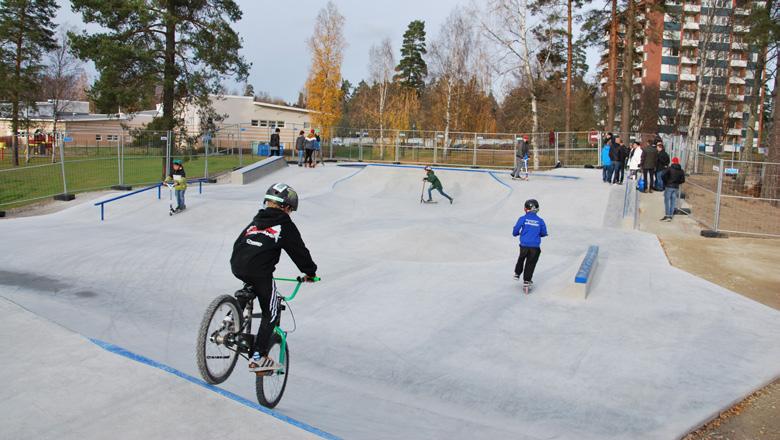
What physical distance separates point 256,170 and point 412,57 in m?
41.9

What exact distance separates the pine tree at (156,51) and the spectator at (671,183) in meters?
19.7

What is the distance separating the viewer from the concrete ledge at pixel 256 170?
899 inches

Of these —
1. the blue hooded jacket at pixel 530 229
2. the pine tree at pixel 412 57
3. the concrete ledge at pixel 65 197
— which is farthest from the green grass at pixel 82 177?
the pine tree at pixel 412 57

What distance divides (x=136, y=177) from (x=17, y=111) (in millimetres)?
22726

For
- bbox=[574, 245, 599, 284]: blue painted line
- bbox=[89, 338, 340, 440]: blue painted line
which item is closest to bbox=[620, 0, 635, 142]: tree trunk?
bbox=[574, 245, 599, 284]: blue painted line

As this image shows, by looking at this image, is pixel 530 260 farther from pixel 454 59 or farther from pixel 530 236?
pixel 454 59

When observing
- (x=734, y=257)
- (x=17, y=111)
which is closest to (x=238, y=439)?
(x=734, y=257)

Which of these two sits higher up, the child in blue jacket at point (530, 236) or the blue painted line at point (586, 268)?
the child in blue jacket at point (530, 236)

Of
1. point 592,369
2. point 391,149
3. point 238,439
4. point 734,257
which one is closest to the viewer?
point 238,439

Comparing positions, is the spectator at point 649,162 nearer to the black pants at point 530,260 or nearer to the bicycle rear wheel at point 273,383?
the black pants at point 530,260

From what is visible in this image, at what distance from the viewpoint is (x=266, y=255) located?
14.5 ft

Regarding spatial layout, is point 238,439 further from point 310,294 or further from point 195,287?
point 195,287

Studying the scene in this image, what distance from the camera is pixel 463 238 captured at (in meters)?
12.4

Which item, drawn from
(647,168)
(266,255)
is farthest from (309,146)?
(266,255)
